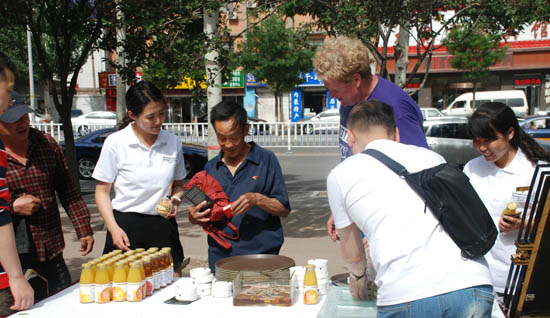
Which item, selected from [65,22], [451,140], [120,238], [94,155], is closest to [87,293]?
[120,238]

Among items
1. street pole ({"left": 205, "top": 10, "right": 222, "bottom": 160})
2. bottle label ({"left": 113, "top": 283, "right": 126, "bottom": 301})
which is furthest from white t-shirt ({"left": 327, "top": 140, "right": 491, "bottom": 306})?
street pole ({"left": 205, "top": 10, "right": 222, "bottom": 160})

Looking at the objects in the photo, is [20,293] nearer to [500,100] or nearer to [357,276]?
[357,276]

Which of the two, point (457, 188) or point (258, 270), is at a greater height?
point (457, 188)

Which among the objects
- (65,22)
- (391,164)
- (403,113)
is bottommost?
(391,164)

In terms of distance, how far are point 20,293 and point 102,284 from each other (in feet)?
1.38

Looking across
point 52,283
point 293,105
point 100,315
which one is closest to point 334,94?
point 100,315

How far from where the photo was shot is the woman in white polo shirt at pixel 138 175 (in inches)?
137

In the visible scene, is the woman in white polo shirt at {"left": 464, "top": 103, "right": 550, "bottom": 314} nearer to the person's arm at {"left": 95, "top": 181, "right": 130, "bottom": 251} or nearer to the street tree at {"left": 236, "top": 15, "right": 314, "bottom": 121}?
the person's arm at {"left": 95, "top": 181, "right": 130, "bottom": 251}

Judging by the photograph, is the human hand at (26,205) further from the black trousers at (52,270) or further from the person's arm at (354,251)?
the person's arm at (354,251)

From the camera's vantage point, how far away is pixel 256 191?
133 inches

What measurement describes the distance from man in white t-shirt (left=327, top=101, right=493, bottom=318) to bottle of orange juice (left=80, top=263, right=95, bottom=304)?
5.05ft

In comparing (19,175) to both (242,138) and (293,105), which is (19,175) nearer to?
(242,138)

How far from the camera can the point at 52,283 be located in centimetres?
334

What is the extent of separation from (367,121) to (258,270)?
114cm
